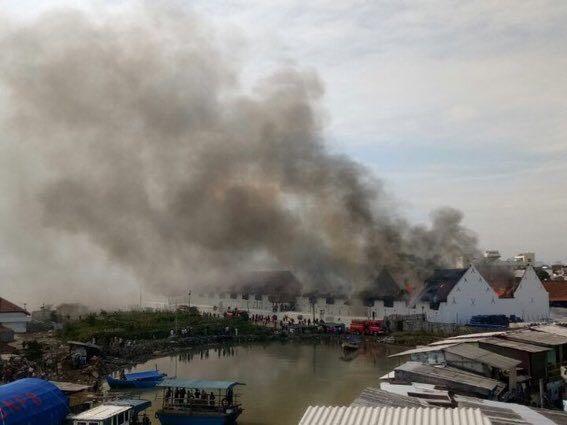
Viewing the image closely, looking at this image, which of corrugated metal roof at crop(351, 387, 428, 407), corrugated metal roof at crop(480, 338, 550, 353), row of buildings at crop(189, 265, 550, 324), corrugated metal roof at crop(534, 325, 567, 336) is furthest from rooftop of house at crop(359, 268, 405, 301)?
corrugated metal roof at crop(351, 387, 428, 407)

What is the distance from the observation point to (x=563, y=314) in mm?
38000

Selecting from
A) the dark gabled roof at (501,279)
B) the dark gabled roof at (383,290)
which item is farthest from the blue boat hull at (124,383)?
the dark gabled roof at (501,279)

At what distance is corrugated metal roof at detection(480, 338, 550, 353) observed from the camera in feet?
52.2

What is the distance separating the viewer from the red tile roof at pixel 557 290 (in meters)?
41.4

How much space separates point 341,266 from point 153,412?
24.8 m

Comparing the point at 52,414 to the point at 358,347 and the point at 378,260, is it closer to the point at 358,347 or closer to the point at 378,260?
the point at 358,347

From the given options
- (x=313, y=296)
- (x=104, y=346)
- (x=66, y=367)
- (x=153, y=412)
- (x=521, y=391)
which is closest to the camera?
(x=521, y=391)

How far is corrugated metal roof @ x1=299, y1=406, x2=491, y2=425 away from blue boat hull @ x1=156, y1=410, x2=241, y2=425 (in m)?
8.73

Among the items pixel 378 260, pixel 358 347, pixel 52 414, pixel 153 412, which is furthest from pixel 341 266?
pixel 52 414

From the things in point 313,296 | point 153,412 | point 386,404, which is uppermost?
point 313,296

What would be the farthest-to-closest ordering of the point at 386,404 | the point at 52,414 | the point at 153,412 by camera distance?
1. the point at 153,412
2. the point at 52,414
3. the point at 386,404

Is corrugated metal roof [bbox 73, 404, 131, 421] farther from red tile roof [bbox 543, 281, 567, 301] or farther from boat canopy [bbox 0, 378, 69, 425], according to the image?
red tile roof [bbox 543, 281, 567, 301]

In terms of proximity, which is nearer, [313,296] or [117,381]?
[117,381]

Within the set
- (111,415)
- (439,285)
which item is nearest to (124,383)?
(111,415)
